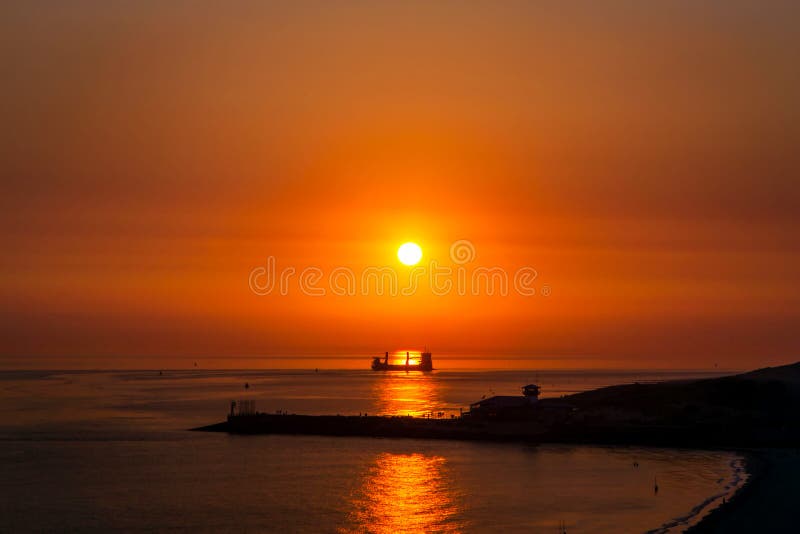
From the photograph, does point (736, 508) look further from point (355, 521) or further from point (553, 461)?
point (553, 461)

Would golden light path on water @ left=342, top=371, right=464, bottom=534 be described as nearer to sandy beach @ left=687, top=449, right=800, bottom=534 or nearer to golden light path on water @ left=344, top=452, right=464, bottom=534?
golden light path on water @ left=344, top=452, right=464, bottom=534

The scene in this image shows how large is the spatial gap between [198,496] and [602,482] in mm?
33749

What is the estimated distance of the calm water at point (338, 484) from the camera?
201 feet

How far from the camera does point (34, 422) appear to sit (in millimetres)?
134875

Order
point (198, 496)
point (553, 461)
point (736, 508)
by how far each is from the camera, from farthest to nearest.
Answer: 1. point (553, 461)
2. point (198, 496)
3. point (736, 508)

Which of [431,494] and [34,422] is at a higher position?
[34,422]

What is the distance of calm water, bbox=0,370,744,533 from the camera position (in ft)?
201

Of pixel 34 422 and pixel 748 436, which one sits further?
pixel 34 422

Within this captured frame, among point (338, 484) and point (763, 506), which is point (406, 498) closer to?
point (338, 484)

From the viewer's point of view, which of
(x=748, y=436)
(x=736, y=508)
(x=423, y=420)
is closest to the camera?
(x=736, y=508)

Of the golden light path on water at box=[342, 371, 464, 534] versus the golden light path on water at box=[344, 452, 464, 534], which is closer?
the golden light path on water at box=[344, 452, 464, 534]

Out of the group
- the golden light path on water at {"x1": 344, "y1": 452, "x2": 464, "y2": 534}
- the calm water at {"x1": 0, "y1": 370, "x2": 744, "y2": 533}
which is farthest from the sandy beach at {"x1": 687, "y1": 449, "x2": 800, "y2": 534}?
the golden light path on water at {"x1": 344, "y1": 452, "x2": 464, "y2": 534}

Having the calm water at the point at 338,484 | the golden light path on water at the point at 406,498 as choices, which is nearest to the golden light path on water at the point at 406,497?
the golden light path on water at the point at 406,498

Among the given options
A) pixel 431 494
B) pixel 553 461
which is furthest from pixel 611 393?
pixel 431 494
